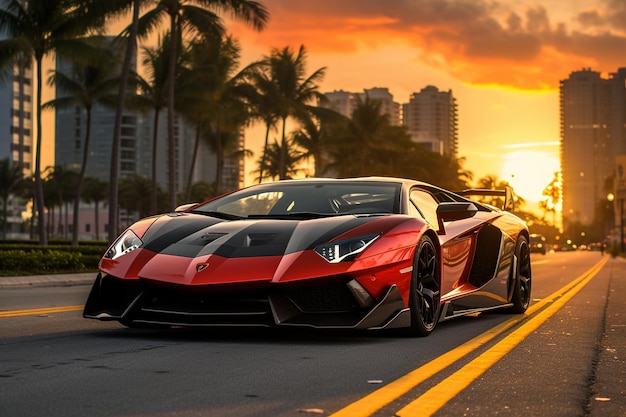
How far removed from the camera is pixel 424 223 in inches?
291

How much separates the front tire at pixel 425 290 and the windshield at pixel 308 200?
0.44m

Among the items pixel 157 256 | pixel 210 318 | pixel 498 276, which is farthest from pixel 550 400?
pixel 498 276

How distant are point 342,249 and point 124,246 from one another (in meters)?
1.58

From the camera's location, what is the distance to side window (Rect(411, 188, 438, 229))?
7.88m

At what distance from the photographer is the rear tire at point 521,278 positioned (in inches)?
388

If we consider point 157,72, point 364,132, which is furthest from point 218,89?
point 364,132

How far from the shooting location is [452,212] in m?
8.23

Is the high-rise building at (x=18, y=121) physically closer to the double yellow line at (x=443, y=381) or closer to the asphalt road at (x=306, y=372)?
the asphalt road at (x=306, y=372)

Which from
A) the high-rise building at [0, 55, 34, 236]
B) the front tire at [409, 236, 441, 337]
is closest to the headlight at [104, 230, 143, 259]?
the front tire at [409, 236, 441, 337]

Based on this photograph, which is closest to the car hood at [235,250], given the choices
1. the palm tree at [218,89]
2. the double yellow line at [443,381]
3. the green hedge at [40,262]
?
the double yellow line at [443,381]

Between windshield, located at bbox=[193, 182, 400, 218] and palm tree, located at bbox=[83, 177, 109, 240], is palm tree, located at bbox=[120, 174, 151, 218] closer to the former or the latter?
palm tree, located at bbox=[83, 177, 109, 240]

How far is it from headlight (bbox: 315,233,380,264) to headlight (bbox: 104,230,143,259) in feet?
4.39

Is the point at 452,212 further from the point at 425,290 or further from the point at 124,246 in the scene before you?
the point at 124,246

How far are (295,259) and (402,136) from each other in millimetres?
86236
